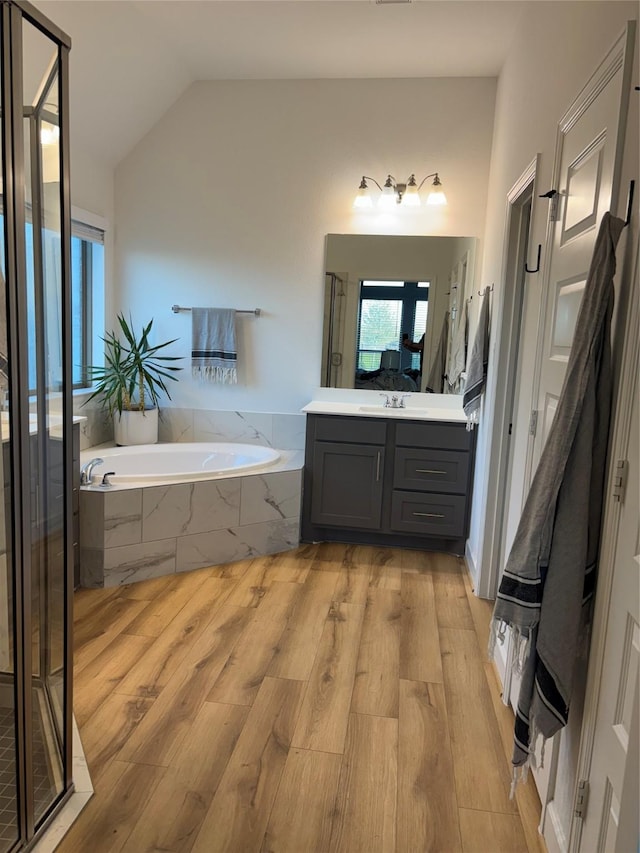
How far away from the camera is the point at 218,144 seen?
4.10 meters

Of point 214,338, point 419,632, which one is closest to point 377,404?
point 214,338

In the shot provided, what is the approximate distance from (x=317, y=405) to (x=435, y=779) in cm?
248

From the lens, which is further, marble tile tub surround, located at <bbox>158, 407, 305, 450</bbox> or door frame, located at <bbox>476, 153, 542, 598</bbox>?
marble tile tub surround, located at <bbox>158, 407, 305, 450</bbox>

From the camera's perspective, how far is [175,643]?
261cm

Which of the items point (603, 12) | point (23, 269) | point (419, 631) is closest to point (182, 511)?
point (419, 631)

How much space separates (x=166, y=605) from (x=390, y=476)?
152 cm

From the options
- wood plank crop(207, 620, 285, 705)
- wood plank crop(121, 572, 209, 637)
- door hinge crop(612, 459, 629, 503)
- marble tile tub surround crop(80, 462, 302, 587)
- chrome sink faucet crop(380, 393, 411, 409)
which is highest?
door hinge crop(612, 459, 629, 503)

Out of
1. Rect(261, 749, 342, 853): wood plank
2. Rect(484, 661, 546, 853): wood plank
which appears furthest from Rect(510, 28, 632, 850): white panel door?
Rect(261, 749, 342, 853): wood plank

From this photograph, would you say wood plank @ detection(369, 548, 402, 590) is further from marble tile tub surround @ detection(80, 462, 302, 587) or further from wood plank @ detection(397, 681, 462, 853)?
wood plank @ detection(397, 681, 462, 853)

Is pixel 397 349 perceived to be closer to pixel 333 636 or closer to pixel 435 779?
pixel 333 636

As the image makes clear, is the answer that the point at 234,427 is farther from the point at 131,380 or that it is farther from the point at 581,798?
the point at 581,798

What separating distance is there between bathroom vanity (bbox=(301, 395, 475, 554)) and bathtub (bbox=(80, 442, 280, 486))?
1.20 feet

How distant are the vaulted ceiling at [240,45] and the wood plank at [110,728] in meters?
2.88

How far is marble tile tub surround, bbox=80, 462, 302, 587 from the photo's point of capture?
3111 millimetres
